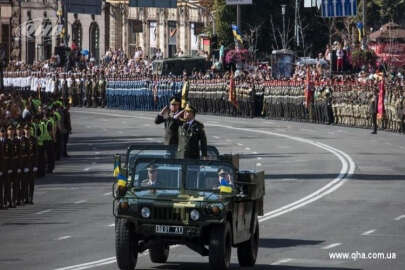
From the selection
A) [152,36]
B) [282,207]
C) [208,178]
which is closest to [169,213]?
[208,178]

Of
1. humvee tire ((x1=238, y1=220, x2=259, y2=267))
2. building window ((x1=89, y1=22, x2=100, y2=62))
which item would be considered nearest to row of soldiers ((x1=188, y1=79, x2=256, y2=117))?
building window ((x1=89, y1=22, x2=100, y2=62))

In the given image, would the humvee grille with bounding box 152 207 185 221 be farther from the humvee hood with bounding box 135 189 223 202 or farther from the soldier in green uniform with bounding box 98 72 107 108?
the soldier in green uniform with bounding box 98 72 107 108

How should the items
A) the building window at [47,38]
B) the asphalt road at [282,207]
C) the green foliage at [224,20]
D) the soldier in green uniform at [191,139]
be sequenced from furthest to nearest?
the building window at [47,38], the green foliage at [224,20], the soldier in green uniform at [191,139], the asphalt road at [282,207]

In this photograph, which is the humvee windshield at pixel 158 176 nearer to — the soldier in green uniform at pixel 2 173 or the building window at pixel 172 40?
the soldier in green uniform at pixel 2 173

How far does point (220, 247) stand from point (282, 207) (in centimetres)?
1075

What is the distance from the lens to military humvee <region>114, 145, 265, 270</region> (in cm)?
1938

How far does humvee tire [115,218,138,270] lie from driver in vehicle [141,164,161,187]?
94cm

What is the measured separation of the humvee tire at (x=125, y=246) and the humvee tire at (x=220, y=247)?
3.17 ft

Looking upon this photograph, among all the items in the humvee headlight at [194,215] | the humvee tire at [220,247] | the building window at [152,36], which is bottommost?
the humvee tire at [220,247]

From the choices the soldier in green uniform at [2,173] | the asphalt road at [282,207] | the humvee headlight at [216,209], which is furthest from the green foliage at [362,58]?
the humvee headlight at [216,209]

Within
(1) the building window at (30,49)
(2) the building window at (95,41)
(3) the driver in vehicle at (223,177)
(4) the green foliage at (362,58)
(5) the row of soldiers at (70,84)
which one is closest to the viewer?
(3) the driver in vehicle at (223,177)

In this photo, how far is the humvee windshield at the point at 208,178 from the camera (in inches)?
798

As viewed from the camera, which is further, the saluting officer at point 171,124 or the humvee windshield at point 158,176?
the saluting officer at point 171,124

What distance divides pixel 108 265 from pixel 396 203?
12.0m
